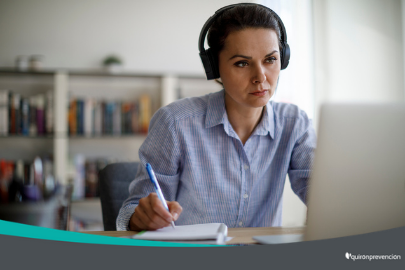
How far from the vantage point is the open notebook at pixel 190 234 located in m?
0.50

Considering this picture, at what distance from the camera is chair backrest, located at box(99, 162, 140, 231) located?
924mm

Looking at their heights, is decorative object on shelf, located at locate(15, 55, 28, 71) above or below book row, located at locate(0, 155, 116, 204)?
above

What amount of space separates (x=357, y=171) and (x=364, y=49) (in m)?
0.43

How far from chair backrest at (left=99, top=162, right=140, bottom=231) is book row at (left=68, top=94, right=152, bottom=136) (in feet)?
4.79

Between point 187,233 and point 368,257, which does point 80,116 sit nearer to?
point 187,233

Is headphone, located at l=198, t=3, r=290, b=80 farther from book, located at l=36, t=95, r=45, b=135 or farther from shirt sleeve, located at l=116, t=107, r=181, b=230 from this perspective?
book, located at l=36, t=95, r=45, b=135

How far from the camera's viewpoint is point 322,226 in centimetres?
46

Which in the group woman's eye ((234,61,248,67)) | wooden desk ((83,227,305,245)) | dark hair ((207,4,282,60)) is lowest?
wooden desk ((83,227,305,245))

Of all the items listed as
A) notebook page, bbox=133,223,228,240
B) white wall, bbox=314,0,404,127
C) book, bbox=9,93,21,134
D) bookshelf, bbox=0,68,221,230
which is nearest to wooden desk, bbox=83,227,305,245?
notebook page, bbox=133,223,228,240

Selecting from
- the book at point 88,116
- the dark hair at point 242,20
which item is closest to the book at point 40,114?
the book at point 88,116

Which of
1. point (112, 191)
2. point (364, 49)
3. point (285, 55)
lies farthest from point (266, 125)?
point (112, 191)

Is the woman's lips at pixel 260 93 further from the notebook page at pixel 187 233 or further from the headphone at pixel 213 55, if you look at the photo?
the notebook page at pixel 187 233

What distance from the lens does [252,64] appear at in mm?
784

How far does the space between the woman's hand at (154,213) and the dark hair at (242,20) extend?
44 centimetres
